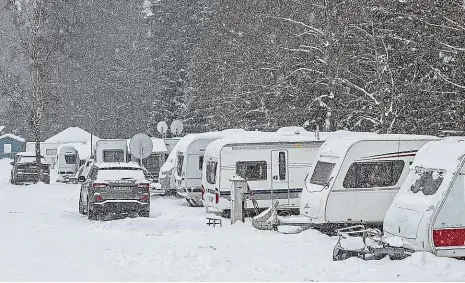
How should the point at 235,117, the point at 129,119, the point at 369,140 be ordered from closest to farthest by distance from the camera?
the point at 369,140 < the point at 235,117 < the point at 129,119

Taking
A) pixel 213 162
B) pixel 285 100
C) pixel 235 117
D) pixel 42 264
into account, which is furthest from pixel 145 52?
pixel 42 264

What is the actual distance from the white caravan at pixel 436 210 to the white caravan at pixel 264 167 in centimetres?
886

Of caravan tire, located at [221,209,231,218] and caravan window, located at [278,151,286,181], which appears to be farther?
caravan window, located at [278,151,286,181]

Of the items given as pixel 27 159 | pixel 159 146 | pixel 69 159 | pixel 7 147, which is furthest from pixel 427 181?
pixel 7 147

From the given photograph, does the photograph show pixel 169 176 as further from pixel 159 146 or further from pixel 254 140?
pixel 159 146

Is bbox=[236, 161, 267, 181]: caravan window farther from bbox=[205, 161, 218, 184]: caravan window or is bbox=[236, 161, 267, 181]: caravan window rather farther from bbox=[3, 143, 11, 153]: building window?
bbox=[3, 143, 11, 153]: building window

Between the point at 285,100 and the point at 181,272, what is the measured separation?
2665 centimetres

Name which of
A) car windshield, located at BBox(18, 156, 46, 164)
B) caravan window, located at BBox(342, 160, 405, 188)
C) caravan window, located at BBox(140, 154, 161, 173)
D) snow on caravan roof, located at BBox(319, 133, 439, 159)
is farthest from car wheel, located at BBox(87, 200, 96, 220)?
car windshield, located at BBox(18, 156, 46, 164)

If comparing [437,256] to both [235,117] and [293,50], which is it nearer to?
[293,50]

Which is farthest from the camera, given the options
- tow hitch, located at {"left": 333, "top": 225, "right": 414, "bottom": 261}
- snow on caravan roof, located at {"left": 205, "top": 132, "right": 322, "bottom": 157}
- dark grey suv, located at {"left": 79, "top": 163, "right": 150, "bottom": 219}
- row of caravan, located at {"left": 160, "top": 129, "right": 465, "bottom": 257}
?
snow on caravan roof, located at {"left": 205, "top": 132, "right": 322, "bottom": 157}

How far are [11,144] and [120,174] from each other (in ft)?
209

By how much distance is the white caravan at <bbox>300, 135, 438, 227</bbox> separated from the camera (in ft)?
61.1

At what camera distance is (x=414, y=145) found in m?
19.7

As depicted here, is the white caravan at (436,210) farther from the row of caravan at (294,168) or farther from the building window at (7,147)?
the building window at (7,147)
